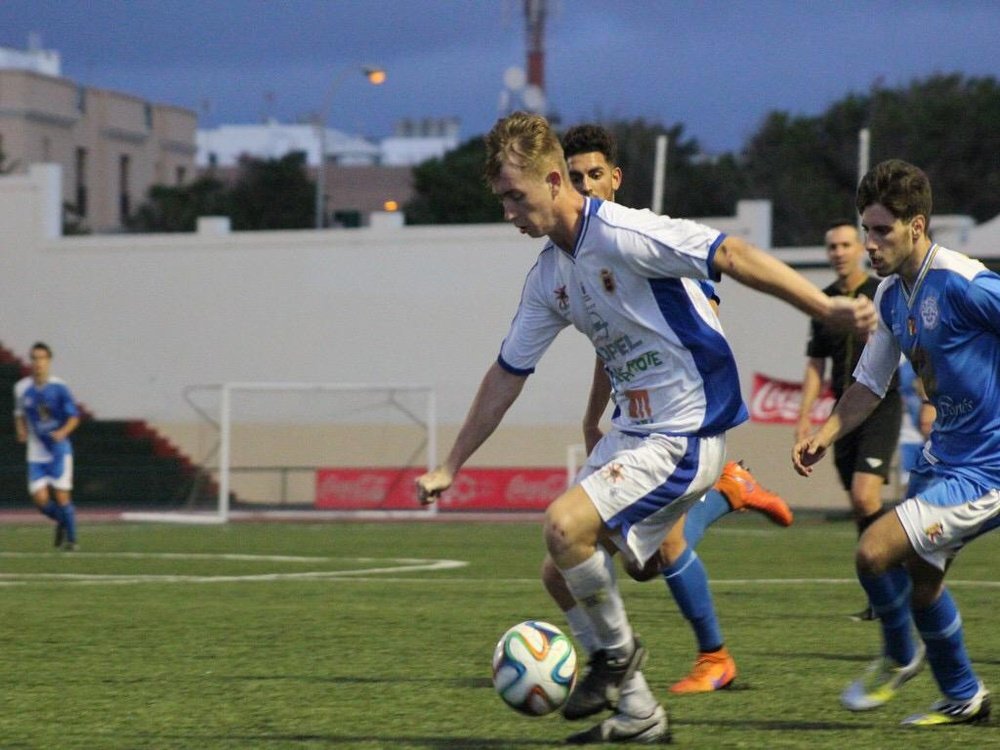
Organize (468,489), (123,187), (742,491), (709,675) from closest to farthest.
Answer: (709,675) → (742,491) → (468,489) → (123,187)

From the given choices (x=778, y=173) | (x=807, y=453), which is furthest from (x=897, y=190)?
(x=778, y=173)

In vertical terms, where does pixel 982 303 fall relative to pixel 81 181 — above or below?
above

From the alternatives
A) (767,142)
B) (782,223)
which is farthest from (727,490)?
(767,142)

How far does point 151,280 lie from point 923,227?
31528 millimetres

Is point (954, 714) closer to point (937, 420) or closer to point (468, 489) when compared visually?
point (937, 420)

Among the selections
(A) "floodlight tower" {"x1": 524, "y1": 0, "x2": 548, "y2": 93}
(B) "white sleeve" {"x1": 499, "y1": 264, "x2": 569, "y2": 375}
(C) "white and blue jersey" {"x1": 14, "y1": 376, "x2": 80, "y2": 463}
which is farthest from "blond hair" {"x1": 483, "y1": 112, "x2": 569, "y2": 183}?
(A) "floodlight tower" {"x1": 524, "y1": 0, "x2": 548, "y2": 93}

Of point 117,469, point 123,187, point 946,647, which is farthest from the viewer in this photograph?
point 123,187

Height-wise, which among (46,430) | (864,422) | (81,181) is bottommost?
(46,430)

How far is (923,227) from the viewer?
6.40 meters

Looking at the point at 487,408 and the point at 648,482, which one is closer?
the point at 648,482

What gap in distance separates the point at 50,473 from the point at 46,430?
1.76 feet

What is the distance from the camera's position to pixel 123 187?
78.2 metres

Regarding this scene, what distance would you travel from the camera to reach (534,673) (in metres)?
6.19

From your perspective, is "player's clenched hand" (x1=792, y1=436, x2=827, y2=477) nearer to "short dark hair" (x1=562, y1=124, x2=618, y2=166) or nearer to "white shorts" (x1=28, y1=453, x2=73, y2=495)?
"short dark hair" (x1=562, y1=124, x2=618, y2=166)
